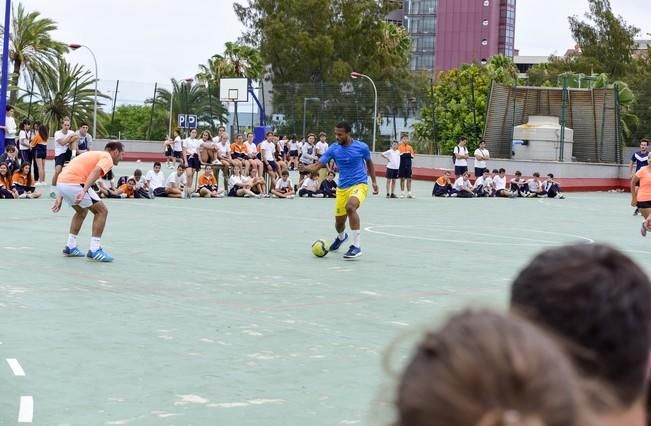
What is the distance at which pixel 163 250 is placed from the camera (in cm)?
1519

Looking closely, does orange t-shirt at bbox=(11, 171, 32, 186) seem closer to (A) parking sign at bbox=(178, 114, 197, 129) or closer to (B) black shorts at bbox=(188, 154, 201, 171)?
(B) black shorts at bbox=(188, 154, 201, 171)

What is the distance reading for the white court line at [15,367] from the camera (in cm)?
725

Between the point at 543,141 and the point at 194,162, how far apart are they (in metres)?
18.1

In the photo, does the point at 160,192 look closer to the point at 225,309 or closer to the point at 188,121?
the point at 225,309

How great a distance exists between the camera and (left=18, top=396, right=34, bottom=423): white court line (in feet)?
20.1

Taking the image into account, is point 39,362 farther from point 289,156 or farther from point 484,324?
point 289,156

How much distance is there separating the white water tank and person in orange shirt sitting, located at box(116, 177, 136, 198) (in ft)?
66.9

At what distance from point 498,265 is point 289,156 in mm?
28213

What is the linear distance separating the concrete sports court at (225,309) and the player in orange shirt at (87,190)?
350 millimetres

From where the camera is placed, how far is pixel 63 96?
211 feet

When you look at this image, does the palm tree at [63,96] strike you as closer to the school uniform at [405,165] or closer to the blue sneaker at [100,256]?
the school uniform at [405,165]

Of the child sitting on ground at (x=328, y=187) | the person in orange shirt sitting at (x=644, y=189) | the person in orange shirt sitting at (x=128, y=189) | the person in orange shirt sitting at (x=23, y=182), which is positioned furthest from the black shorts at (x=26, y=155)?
the person in orange shirt sitting at (x=644, y=189)

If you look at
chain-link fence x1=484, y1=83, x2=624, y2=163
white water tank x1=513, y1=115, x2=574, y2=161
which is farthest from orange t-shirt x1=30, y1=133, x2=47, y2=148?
white water tank x1=513, y1=115, x2=574, y2=161

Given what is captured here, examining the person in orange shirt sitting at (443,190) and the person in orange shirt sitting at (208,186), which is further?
the person in orange shirt sitting at (443,190)
